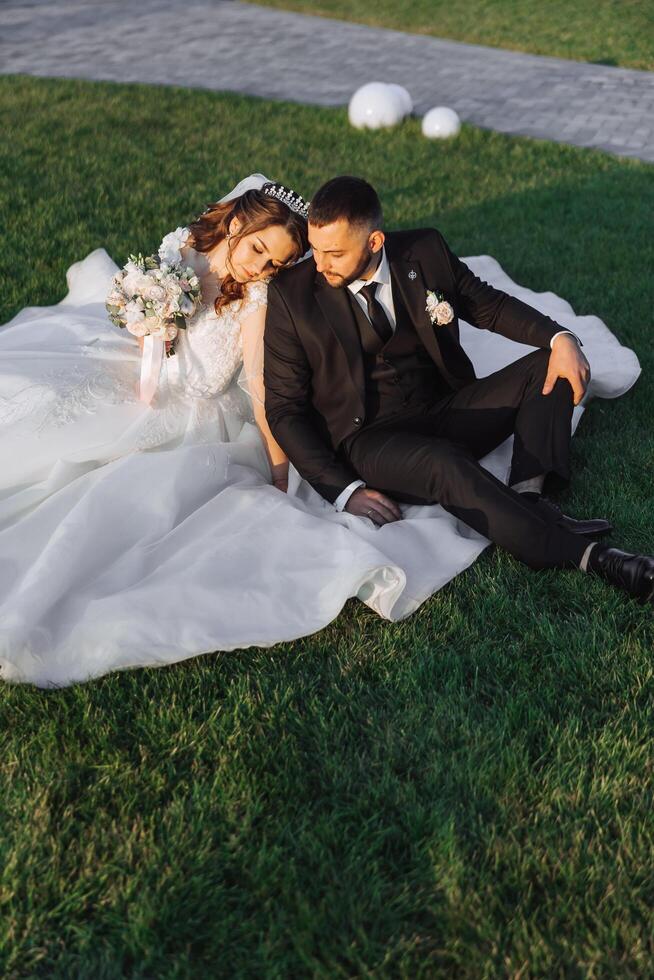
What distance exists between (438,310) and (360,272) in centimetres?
43

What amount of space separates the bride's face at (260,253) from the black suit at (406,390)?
0.15m

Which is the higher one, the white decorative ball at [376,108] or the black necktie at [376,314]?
the black necktie at [376,314]

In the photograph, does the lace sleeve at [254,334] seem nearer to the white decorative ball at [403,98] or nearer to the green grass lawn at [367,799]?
the green grass lawn at [367,799]

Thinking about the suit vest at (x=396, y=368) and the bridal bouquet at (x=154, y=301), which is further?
the bridal bouquet at (x=154, y=301)

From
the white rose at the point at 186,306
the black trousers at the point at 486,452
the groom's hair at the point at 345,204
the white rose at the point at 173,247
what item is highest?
the groom's hair at the point at 345,204

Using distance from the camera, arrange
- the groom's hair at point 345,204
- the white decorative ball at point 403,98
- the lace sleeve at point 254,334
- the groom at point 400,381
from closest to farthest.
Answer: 1. the groom's hair at point 345,204
2. the groom at point 400,381
3. the lace sleeve at point 254,334
4. the white decorative ball at point 403,98

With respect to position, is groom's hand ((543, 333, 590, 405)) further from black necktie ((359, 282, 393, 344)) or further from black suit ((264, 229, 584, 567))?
black necktie ((359, 282, 393, 344))

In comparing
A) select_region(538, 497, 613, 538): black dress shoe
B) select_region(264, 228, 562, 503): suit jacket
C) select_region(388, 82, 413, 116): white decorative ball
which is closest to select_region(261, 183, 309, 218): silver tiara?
select_region(264, 228, 562, 503): suit jacket

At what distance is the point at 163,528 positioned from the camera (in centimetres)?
439

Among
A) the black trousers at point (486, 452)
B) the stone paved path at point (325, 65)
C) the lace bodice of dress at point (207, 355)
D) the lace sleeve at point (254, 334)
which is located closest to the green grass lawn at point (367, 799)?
the black trousers at point (486, 452)

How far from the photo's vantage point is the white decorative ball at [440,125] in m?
10.9

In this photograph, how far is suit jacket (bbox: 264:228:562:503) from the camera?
15.2ft

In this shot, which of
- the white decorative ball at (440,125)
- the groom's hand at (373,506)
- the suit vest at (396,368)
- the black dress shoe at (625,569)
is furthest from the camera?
the white decorative ball at (440,125)

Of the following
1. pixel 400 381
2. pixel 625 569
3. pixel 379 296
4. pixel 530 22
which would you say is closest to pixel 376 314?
pixel 379 296
